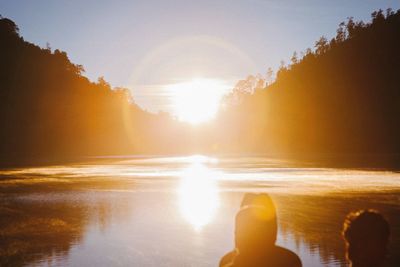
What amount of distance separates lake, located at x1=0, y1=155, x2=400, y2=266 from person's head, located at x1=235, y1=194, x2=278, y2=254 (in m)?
A: 8.61

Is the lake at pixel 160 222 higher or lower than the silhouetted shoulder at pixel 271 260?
lower

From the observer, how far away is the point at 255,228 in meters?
3.34

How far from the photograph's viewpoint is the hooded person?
3.34 m

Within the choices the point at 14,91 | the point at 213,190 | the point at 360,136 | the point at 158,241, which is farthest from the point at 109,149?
the point at 158,241

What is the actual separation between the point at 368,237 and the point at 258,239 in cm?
74

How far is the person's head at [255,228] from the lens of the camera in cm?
334

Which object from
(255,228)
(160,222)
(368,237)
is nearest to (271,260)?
(255,228)

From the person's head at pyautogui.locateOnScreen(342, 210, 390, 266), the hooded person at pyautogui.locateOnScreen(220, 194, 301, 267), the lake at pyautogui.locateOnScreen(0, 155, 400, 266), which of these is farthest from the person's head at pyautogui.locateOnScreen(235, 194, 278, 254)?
the lake at pyautogui.locateOnScreen(0, 155, 400, 266)

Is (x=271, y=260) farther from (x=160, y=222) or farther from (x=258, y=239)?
(x=160, y=222)

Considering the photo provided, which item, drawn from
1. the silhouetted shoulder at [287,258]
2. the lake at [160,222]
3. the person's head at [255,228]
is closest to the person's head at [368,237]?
the silhouetted shoulder at [287,258]

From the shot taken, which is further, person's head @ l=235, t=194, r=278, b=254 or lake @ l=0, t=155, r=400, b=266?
lake @ l=0, t=155, r=400, b=266

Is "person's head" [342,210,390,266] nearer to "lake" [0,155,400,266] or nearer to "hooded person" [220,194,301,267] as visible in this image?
"hooded person" [220,194,301,267]

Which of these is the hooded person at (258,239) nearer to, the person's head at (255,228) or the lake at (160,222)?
the person's head at (255,228)

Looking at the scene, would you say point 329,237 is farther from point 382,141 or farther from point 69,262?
point 382,141
